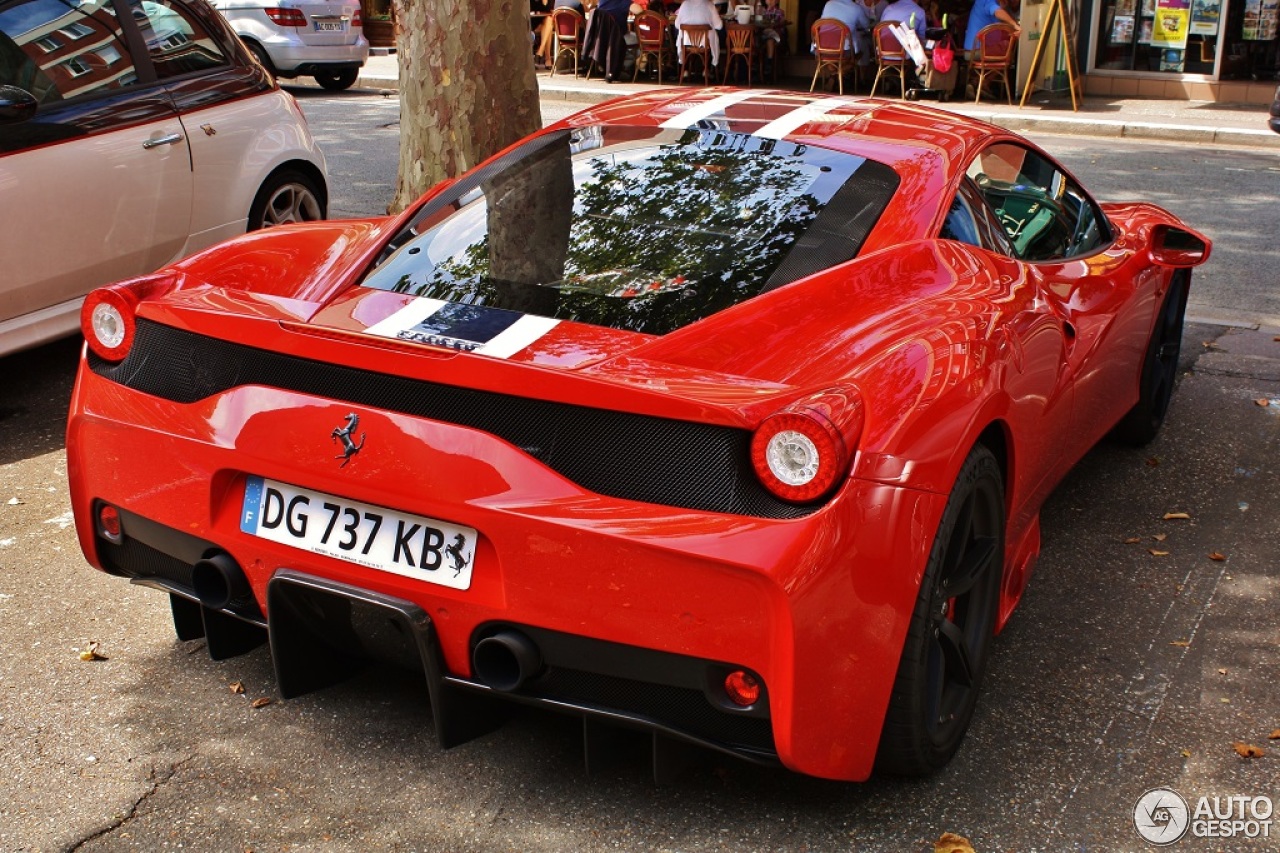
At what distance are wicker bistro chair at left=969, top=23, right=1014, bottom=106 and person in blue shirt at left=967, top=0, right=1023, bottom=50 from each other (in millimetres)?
58

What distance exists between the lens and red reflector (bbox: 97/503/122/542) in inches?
128

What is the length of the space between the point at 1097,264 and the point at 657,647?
2.28 m

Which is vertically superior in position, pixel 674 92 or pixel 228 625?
pixel 674 92

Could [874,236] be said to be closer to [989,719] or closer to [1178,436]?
[989,719]

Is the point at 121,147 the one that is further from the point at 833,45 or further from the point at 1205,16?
the point at 1205,16

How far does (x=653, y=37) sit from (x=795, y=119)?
1506cm

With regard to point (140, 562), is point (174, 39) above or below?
above

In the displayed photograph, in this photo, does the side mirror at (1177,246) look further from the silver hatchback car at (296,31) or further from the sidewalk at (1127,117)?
the silver hatchback car at (296,31)

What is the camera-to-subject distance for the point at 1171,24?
16.9 m

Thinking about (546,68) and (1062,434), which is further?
(546,68)

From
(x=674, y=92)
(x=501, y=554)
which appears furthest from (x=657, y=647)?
(x=674, y=92)

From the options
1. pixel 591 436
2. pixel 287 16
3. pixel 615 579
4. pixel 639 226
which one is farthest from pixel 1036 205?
pixel 287 16

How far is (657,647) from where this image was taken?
2639 millimetres

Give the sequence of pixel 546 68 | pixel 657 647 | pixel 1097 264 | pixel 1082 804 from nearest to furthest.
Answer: pixel 657 647 < pixel 1082 804 < pixel 1097 264 < pixel 546 68
